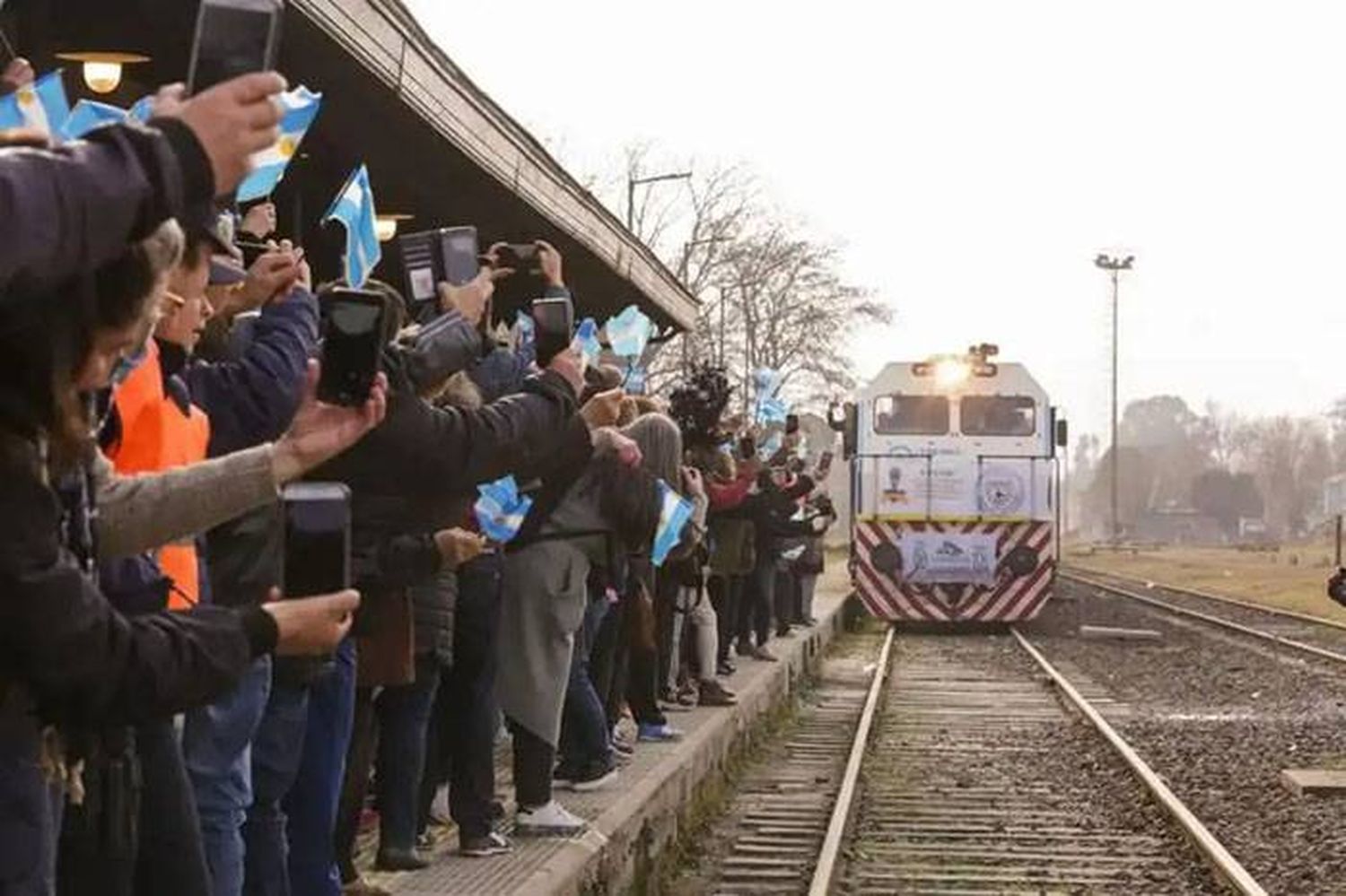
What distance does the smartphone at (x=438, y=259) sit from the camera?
5.97m

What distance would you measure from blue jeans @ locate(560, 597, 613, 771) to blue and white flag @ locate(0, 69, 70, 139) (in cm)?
455

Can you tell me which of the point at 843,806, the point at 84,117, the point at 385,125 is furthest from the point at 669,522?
the point at 84,117

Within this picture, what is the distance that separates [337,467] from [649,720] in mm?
5646

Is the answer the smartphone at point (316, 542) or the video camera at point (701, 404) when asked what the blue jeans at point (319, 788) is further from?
the video camera at point (701, 404)

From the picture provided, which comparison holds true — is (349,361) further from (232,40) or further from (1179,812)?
(1179,812)

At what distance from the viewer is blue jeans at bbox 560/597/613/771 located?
9156 millimetres

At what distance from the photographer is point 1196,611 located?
33000 millimetres

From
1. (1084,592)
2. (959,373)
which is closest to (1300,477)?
(1084,592)

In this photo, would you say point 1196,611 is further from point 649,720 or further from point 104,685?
point 104,685

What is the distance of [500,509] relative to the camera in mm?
7680

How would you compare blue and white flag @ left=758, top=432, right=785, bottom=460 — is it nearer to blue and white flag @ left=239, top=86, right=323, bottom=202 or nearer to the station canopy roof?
the station canopy roof

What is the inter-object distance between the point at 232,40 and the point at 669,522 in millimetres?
6464

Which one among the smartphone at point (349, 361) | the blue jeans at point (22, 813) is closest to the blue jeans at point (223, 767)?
the smartphone at point (349, 361)

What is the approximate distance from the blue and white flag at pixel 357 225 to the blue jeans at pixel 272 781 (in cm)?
138
